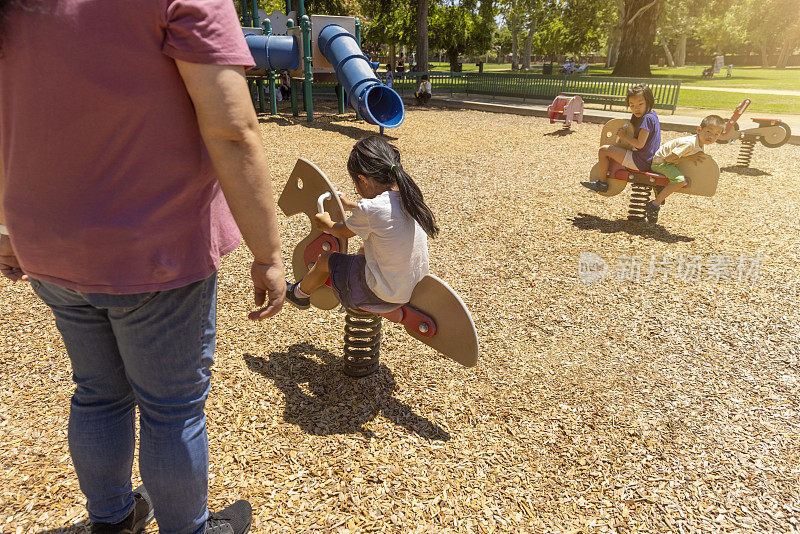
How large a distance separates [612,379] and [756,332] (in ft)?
4.41

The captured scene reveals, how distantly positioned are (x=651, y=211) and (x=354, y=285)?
4.30 metres

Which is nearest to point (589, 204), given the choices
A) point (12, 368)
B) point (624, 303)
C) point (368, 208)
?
point (624, 303)

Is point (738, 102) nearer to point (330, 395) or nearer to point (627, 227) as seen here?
point (627, 227)

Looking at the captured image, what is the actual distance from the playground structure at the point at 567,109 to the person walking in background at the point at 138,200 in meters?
12.2

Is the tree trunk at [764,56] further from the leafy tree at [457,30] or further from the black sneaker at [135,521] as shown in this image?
the black sneaker at [135,521]

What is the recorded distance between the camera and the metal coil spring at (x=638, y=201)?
18.7ft

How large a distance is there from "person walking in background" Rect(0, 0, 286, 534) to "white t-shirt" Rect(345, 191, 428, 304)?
3.47 ft

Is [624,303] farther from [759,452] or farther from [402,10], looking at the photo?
[402,10]

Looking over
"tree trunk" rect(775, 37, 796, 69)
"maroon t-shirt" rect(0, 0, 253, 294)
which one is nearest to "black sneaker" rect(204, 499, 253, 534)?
"maroon t-shirt" rect(0, 0, 253, 294)

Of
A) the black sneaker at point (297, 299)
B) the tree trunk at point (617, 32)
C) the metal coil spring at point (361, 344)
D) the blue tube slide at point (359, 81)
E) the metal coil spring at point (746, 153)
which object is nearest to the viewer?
the metal coil spring at point (361, 344)

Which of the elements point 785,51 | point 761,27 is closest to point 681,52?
point 761,27

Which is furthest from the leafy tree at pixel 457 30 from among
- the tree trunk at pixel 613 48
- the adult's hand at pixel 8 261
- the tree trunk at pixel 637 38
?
the adult's hand at pixel 8 261

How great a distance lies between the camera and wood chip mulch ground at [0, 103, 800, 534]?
2.18 m

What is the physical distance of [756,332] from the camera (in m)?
3.62
